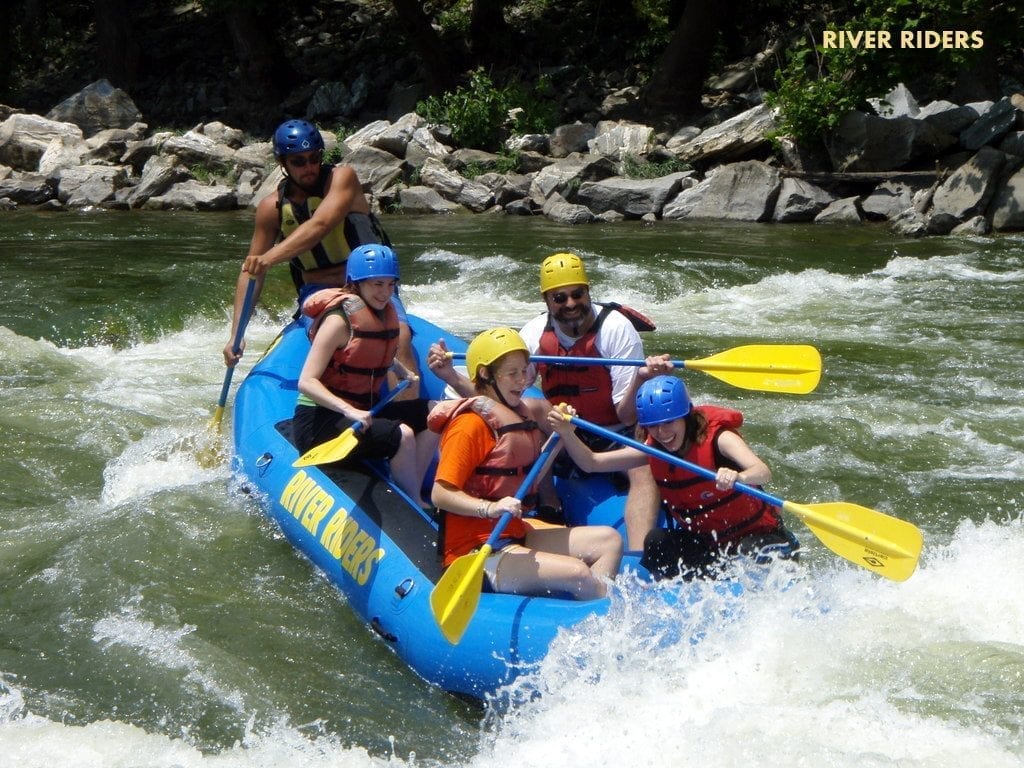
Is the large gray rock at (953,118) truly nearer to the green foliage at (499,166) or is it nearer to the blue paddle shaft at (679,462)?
the green foliage at (499,166)

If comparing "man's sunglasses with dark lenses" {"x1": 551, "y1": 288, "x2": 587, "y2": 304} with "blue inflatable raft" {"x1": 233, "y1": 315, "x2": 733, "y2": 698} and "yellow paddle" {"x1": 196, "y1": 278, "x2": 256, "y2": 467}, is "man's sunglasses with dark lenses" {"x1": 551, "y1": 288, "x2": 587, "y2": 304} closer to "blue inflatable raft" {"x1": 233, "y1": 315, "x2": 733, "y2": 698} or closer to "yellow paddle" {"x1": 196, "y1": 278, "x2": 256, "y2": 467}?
"blue inflatable raft" {"x1": 233, "y1": 315, "x2": 733, "y2": 698}

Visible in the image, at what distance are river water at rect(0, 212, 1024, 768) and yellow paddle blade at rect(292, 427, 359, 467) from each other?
1.63 ft

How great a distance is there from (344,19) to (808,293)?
14.7 m

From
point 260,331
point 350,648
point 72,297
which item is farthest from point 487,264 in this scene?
point 350,648

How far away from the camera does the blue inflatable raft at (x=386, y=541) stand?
12.7 ft

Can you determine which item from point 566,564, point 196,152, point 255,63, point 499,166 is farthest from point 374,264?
point 255,63

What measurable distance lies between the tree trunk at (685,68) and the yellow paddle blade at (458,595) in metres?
14.1

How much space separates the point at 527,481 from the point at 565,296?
1.02 m

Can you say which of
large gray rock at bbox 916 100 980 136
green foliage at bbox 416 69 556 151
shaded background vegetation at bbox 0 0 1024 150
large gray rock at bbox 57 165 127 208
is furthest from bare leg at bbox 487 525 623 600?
large gray rock at bbox 57 165 127 208

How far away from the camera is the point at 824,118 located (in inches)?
559

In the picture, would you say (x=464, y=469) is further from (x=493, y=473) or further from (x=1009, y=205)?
(x=1009, y=205)

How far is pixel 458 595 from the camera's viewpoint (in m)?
3.81

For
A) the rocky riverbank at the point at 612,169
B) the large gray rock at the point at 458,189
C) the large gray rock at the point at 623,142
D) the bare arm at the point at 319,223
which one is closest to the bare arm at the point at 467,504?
the bare arm at the point at 319,223

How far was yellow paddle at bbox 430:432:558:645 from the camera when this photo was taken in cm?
381
